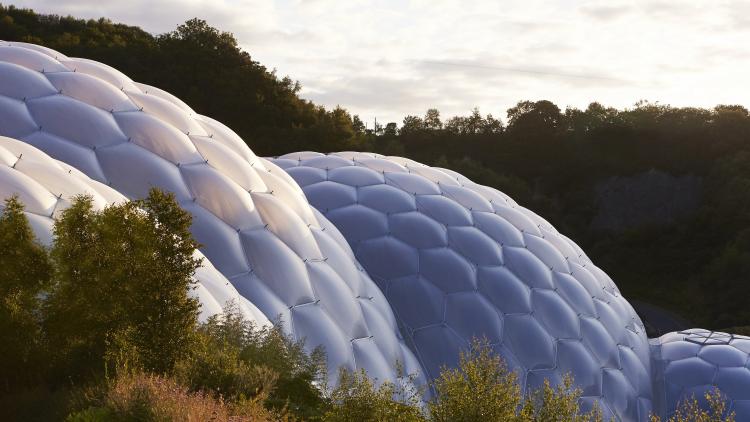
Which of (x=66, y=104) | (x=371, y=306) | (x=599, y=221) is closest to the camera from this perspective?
(x=66, y=104)

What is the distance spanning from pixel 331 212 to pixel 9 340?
39.1 ft

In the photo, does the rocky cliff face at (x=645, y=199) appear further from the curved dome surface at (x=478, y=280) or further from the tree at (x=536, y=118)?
the curved dome surface at (x=478, y=280)

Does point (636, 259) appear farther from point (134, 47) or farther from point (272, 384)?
point (272, 384)

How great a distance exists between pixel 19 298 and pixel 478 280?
12567 mm

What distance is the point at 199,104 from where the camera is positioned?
55.8m

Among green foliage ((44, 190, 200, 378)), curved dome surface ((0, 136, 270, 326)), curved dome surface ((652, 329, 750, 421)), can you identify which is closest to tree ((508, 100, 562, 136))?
curved dome surface ((652, 329, 750, 421))

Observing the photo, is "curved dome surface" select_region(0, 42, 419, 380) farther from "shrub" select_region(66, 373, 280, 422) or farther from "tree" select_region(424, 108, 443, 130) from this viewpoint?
"tree" select_region(424, 108, 443, 130)

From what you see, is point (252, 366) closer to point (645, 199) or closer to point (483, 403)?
point (483, 403)

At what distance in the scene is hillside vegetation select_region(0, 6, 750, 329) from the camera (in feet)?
181

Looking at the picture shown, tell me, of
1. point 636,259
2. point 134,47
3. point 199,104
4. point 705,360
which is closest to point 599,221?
point 636,259

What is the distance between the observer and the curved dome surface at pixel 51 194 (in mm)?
10758

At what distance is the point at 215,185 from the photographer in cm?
1546

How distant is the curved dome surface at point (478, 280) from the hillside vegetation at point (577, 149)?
3094 centimetres

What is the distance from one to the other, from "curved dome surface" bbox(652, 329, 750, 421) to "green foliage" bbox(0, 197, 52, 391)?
54.5 ft
